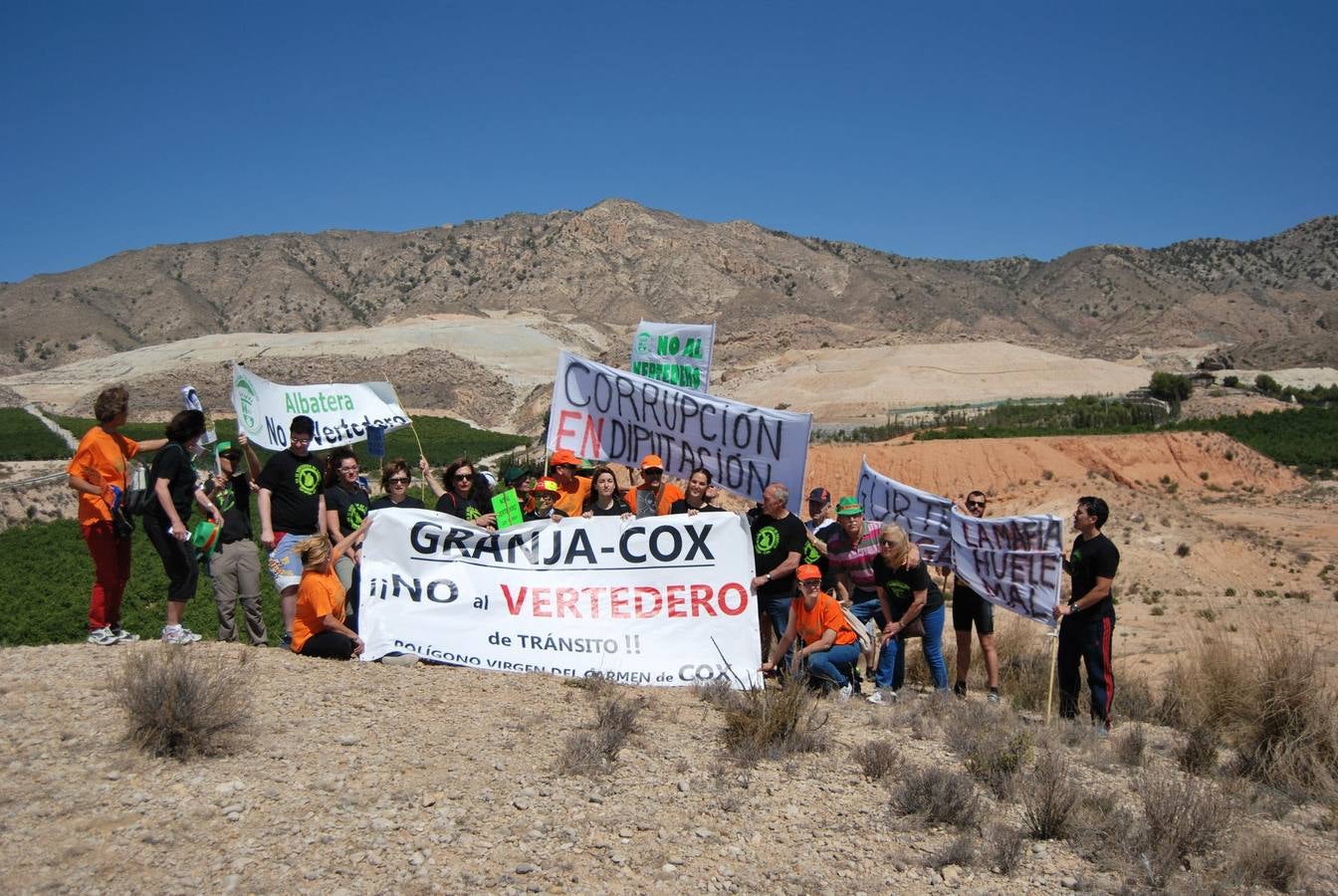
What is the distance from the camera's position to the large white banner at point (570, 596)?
7637 mm

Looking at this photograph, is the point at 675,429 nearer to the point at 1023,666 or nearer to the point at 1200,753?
the point at 1023,666

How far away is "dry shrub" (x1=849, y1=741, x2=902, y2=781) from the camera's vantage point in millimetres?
6102

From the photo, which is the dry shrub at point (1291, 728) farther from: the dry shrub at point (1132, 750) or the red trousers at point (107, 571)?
the red trousers at point (107, 571)

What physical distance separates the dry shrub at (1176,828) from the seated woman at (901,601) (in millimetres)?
2687

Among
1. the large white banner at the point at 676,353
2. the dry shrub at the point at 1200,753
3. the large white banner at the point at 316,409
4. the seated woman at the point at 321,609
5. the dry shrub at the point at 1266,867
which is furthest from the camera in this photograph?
the large white banner at the point at 676,353

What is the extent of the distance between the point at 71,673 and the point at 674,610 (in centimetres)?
418

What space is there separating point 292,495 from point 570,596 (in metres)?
2.37

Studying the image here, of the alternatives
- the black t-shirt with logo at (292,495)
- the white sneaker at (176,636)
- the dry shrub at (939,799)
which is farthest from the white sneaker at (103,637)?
the dry shrub at (939,799)

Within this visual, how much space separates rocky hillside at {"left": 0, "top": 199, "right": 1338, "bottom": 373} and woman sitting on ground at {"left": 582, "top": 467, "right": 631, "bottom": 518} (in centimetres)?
9313

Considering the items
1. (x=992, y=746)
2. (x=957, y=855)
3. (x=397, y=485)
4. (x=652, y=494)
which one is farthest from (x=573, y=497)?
(x=957, y=855)

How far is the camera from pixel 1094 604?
744cm

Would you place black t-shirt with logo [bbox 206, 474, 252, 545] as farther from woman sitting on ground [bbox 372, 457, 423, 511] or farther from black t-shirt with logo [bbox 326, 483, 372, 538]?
woman sitting on ground [bbox 372, 457, 423, 511]

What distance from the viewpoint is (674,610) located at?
771cm

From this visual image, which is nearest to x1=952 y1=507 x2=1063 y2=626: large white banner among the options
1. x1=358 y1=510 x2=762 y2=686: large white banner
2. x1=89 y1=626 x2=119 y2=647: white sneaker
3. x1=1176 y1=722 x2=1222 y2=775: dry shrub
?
x1=1176 y1=722 x2=1222 y2=775: dry shrub
